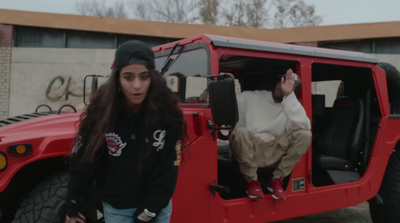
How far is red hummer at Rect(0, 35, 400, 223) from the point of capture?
7.52 ft

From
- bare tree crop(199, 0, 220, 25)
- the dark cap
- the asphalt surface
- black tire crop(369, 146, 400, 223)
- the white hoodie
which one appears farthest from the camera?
bare tree crop(199, 0, 220, 25)

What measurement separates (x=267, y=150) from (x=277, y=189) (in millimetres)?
348

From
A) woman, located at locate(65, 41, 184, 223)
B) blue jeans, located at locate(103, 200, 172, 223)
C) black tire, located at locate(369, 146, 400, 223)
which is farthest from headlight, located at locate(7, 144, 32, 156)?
black tire, located at locate(369, 146, 400, 223)

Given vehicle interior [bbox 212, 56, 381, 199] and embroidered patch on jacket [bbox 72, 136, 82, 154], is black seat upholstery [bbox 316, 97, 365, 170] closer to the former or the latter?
vehicle interior [bbox 212, 56, 381, 199]

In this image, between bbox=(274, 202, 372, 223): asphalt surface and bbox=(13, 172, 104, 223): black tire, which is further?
bbox=(274, 202, 372, 223): asphalt surface

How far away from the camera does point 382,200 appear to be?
3.79m

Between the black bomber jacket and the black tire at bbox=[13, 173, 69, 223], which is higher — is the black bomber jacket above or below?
above

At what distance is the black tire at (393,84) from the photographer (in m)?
3.89

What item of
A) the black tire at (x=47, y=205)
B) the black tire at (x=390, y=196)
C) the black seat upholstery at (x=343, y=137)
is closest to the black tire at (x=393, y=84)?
the black seat upholstery at (x=343, y=137)

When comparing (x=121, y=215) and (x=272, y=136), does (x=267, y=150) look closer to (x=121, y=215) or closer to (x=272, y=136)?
(x=272, y=136)

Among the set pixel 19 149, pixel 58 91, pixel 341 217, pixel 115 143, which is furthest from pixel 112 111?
pixel 58 91

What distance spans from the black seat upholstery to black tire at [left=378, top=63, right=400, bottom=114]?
395 millimetres

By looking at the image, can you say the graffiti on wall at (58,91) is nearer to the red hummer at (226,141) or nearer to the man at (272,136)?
the red hummer at (226,141)

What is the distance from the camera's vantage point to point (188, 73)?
308 centimetres
